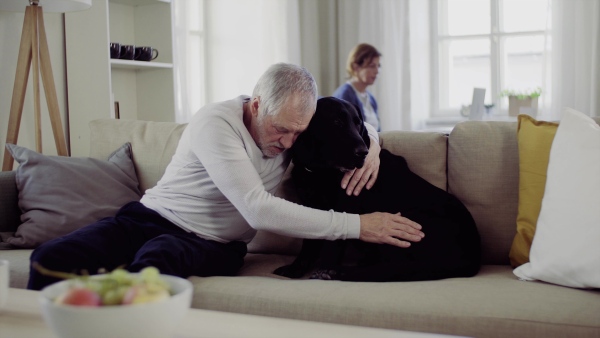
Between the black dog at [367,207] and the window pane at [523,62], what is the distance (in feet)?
11.5

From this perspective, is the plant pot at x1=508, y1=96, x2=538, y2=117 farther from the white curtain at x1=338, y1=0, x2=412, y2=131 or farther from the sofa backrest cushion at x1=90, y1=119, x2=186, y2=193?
the sofa backrest cushion at x1=90, y1=119, x2=186, y2=193

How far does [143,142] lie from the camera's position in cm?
253

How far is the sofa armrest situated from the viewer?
2.33m

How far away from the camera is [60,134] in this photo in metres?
3.15

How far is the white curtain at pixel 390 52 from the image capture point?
5281 mm

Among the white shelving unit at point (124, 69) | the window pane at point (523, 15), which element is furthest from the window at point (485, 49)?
the white shelving unit at point (124, 69)

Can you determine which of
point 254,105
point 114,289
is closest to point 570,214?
point 254,105

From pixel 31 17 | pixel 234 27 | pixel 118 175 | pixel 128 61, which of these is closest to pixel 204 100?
pixel 234 27

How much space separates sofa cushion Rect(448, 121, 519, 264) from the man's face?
518 millimetres

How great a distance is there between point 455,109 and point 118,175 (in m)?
3.62

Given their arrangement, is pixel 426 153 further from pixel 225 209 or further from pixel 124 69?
pixel 124 69

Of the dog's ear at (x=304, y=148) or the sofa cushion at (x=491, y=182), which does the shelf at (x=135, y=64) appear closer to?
the dog's ear at (x=304, y=148)

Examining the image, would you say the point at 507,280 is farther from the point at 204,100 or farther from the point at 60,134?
the point at 204,100

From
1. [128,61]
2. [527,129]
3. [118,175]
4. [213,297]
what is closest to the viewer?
[213,297]
